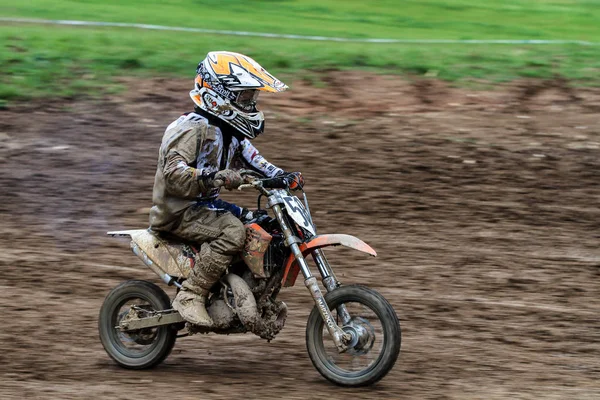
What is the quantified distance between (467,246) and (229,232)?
3777 mm

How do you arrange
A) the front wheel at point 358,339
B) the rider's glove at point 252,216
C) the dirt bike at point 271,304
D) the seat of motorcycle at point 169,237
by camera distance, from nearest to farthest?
the front wheel at point 358,339 < the dirt bike at point 271,304 < the rider's glove at point 252,216 < the seat of motorcycle at point 169,237

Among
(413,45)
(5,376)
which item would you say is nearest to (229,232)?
(5,376)

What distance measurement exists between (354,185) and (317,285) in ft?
15.6

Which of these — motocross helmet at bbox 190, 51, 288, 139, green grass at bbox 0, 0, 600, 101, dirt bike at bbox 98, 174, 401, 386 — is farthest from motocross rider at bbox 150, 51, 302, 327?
green grass at bbox 0, 0, 600, 101

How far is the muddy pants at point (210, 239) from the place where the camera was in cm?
669

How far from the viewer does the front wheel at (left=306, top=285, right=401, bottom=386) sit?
20.8ft

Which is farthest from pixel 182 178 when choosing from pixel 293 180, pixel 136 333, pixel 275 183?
pixel 136 333

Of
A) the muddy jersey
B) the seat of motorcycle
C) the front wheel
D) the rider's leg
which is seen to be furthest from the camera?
the seat of motorcycle

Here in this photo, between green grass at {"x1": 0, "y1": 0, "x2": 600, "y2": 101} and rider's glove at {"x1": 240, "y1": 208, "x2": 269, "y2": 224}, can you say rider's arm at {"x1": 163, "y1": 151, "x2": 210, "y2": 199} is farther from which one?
green grass at {"x1": 0, "y1": 0, "x2": 600, "y2": 101}

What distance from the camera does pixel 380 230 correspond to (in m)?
10.2

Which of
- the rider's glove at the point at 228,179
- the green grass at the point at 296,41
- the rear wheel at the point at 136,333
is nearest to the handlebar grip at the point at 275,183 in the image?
the rider's glove at the point at 228,179

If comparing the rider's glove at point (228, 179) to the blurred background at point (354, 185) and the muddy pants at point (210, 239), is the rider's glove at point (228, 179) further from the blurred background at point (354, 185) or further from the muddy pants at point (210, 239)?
the blurred background at point (354, 185)

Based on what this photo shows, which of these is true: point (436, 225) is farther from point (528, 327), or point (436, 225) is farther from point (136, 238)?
point (136, 238)

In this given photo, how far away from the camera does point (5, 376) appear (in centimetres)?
689
